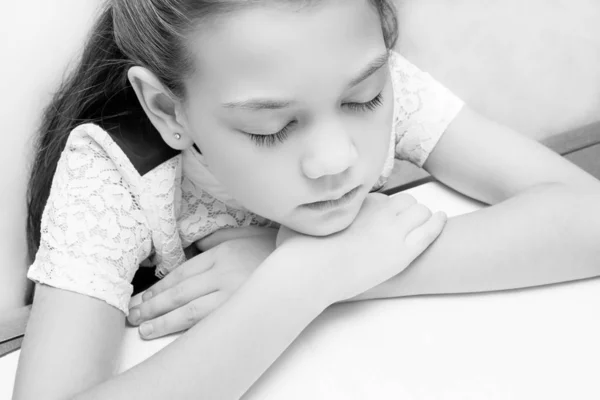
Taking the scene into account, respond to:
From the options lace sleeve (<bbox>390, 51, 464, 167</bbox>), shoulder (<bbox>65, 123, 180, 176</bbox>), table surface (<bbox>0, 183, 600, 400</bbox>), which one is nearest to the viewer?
table surface (<bbox>0, 183, 600, 400</bbox>)

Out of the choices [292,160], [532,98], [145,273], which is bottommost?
[145,273]

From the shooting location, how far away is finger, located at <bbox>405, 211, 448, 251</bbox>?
0.75m

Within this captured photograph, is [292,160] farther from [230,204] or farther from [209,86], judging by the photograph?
[230,204]

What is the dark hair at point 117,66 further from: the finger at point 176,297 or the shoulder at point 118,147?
the finger at point 176,297

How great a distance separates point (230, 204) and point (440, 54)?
18.9 inches

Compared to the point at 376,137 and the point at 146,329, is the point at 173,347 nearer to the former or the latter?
the point at 146,329

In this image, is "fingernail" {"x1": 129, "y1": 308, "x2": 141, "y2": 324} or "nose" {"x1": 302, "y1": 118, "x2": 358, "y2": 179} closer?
"nose" {"x1": 302, "y1": 118, "x2": 358, "y2": 179}

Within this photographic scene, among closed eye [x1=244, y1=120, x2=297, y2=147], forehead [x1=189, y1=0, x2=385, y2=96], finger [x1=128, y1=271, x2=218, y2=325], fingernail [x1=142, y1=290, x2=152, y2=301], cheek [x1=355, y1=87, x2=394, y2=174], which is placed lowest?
fingernail [x1=142, y1=290, x2=152, y2=301]

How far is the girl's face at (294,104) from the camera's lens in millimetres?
571

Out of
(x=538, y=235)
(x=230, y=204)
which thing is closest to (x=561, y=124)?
(x=538, y=235)

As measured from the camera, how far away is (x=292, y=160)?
63cm

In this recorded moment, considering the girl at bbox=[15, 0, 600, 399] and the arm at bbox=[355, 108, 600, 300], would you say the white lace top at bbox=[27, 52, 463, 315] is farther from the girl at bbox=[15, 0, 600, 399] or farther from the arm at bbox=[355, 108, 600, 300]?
the arm at bbox=[355, 108, 600, 300]

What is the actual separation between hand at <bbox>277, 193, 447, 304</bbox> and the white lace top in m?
0.14

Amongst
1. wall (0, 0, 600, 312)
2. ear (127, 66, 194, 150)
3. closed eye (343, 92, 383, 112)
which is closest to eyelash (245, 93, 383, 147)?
closed eye (343, 92, 383, 112)
